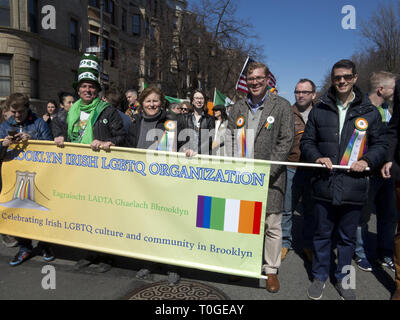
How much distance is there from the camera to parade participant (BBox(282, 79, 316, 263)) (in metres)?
4.05

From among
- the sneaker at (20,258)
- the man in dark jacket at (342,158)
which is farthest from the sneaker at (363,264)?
the sneaker at (20,258)

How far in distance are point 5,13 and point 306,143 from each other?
1997 cm

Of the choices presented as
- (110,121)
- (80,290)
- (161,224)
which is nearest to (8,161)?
(110,121)

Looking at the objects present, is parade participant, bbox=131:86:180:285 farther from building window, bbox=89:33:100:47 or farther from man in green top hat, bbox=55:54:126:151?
building window, bbox=89:33:100:47

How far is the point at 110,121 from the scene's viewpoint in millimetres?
3664

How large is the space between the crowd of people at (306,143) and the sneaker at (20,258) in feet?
0.04

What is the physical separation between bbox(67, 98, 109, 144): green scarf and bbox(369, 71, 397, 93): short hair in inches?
133

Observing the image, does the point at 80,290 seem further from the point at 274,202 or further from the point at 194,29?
the point at 194,29

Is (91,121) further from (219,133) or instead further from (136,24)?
(136,24)

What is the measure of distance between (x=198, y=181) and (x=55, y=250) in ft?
7.83

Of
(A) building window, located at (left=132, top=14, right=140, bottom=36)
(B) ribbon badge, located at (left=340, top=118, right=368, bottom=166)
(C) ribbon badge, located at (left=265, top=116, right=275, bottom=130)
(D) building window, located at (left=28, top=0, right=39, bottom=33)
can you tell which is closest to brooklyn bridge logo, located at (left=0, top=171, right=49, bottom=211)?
(C) ribbon badge, located at (left=265, top=116, right=275, bottom=130)

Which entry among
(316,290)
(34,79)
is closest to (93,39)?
(34,79)

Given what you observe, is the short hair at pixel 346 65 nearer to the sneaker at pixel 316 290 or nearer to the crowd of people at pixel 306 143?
the crowd of people at pixel 306 143

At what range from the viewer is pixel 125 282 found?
335 centimetres
